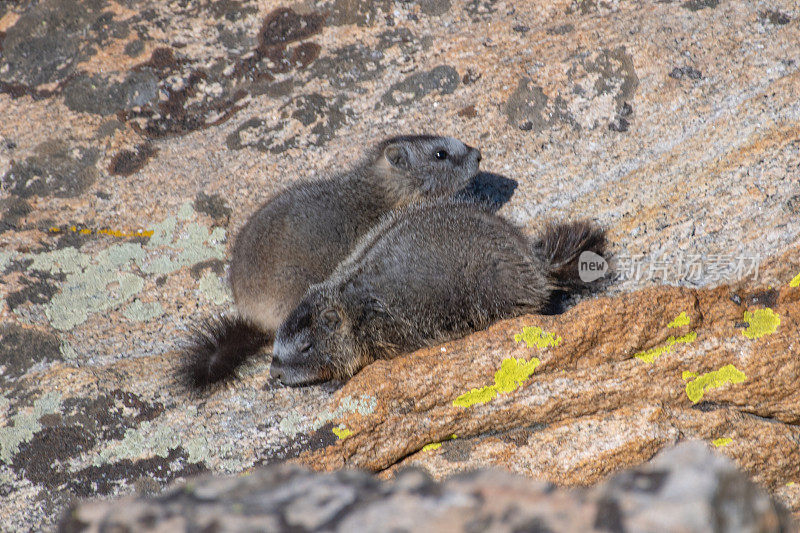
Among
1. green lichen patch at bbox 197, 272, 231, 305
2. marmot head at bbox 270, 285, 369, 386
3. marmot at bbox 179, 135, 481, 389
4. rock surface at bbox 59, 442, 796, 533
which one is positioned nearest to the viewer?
rock surface at bbox 59, 442, 796, 533

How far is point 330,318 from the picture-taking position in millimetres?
4590

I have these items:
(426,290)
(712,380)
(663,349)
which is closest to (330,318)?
(426,290)

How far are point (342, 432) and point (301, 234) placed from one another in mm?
1710

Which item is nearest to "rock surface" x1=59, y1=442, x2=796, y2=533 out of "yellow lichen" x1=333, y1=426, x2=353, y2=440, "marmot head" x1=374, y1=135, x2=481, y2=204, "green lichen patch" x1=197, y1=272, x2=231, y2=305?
"yellow lichen" x1=333, y1=426, x2=353, y2=440

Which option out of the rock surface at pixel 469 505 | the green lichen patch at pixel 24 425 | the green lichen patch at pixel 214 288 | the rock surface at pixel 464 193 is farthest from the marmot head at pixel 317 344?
the rock surface at pixel 469 505

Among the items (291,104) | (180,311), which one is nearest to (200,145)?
(291,104)

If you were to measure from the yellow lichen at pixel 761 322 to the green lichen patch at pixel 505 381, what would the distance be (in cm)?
121

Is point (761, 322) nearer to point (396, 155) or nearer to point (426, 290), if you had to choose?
point (426, 290)

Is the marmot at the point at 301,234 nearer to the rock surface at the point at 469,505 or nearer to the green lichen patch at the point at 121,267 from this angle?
the green lichen patch at the point at 121,267

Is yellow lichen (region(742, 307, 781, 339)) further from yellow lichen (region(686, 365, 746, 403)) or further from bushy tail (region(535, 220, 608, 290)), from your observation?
bushy tail (region(535, 220, 608, 290))

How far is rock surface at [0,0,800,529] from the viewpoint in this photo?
3.82m

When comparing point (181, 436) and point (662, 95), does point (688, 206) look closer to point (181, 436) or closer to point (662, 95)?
point (662, 95)

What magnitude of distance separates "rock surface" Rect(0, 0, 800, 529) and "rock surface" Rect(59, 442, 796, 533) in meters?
2.14

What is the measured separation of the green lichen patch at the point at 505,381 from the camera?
384 cm
